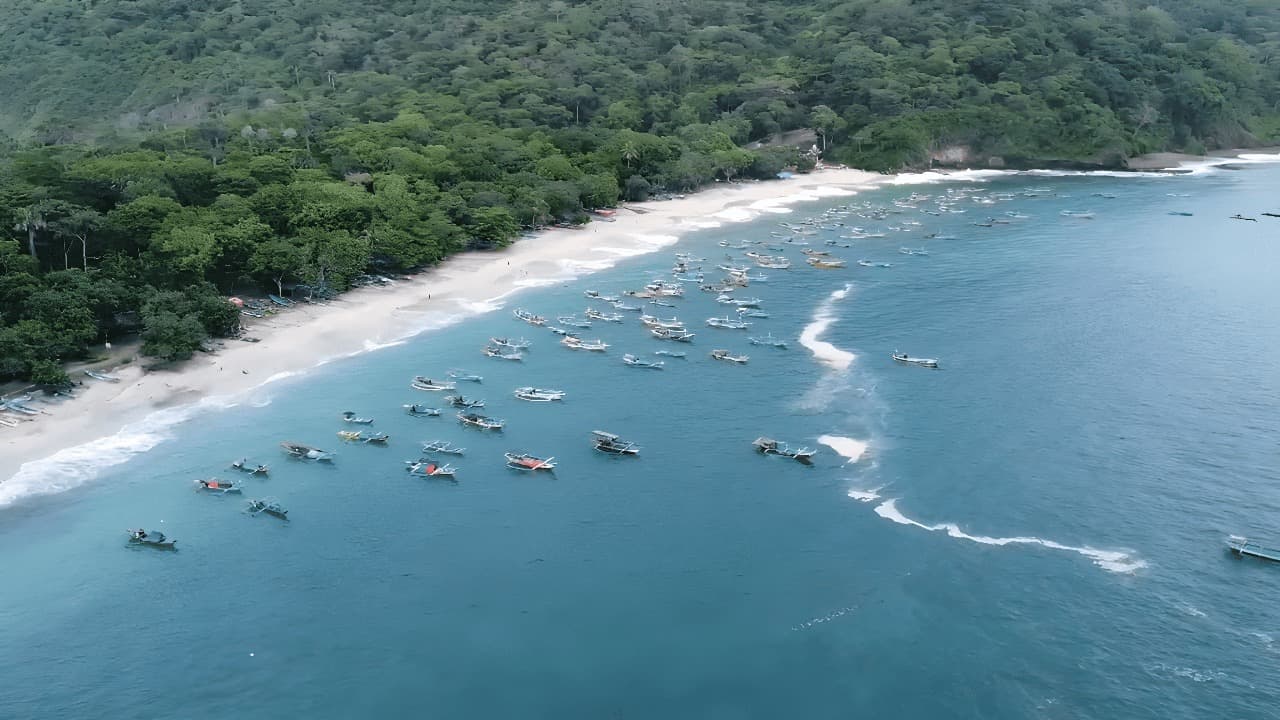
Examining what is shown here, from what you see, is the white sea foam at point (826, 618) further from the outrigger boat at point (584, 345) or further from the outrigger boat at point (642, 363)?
the outrigger boat at point (584, 345)

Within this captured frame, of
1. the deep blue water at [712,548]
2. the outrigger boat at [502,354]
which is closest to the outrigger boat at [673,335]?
the deep blue water at [712,548]

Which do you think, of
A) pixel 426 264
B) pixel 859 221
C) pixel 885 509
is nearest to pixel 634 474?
pixel 885 509

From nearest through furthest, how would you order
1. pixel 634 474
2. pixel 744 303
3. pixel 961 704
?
pixel 961 704 → pixel 634 474 → pixel 744 303

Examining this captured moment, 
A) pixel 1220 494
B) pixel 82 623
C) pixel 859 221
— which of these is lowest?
pixel 82 623

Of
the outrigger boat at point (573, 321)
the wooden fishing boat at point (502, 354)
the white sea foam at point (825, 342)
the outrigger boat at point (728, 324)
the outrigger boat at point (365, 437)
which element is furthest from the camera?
A: the outrigger boat at point (573, 321)

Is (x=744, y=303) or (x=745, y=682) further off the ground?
(x=744, y=303)

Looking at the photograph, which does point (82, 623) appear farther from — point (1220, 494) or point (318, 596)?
point (1220, 494)
